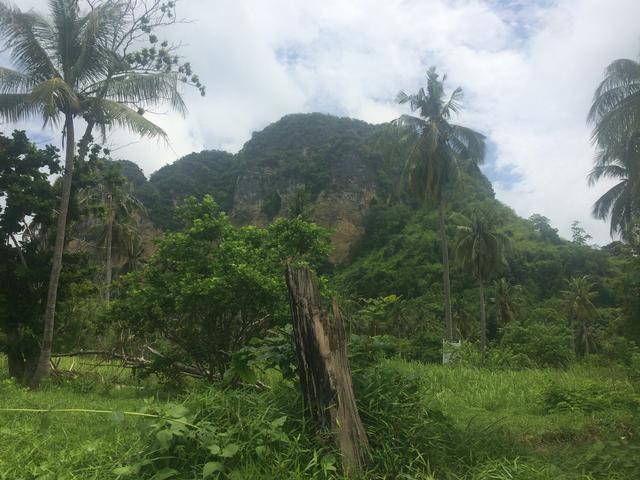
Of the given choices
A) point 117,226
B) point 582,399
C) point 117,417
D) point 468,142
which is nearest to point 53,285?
point 117,417

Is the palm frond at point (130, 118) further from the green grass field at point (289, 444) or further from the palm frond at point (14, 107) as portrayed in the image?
the green grass field at point (289, 444)

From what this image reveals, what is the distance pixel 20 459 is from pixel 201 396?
136 centimetres

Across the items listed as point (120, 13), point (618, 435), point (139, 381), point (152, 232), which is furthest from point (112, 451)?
point (152, 232)

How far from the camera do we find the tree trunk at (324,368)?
3.66 meters

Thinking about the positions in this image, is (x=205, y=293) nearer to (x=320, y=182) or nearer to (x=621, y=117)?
(x=621, y=117)

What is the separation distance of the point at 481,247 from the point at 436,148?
598 cm

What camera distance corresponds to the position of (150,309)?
33.3 feet

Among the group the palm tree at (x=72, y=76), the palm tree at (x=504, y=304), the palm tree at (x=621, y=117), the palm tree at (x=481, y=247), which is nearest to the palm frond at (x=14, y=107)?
the palm tree at (x=72, y=76)

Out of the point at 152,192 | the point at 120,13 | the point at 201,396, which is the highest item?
the point at 152,192

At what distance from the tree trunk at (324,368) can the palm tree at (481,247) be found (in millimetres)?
23589

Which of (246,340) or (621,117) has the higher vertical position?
(621,117)

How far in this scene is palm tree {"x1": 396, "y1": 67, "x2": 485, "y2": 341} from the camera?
2367 centimetres

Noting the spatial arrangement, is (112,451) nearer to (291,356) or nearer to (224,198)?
(291,356)

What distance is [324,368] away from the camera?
3807 millimetres
